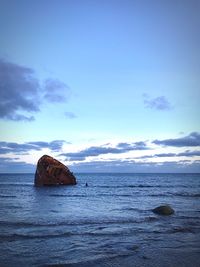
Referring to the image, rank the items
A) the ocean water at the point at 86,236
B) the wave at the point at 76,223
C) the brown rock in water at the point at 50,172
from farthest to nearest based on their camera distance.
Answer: the brown rock in water at the point at 50,172, the wave at the point at 76,223, the ocean water at the point at 86,236

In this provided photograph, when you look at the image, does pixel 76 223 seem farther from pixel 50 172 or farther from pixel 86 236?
pixel 50 172

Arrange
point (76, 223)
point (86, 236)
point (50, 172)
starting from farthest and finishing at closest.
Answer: point (50, 172) → point (76, 223) → point (86, 236)

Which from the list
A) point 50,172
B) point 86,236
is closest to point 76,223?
point 86,236

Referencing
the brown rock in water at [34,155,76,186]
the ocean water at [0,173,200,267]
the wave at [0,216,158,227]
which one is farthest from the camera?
the brown rock in water at [34,155,76,186]

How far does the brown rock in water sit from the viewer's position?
76625 millimetres

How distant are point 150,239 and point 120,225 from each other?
485 centimetres

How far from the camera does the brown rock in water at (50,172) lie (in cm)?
7662

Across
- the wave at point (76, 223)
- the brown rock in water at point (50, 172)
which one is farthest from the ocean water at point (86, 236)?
the brown rock in water at point (50, 172)

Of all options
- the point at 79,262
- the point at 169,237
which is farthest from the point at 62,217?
the point at 79,262

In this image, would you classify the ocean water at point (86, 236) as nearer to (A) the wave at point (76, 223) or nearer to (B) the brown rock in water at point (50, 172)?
(A) the wave at point (76, 223)

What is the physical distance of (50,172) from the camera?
76.8 metres

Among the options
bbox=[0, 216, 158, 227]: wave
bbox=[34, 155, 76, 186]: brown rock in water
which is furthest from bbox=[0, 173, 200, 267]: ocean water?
bbox=[34, 155, 76, 186]: brown rock in water

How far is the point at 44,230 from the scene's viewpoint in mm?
→ 19641

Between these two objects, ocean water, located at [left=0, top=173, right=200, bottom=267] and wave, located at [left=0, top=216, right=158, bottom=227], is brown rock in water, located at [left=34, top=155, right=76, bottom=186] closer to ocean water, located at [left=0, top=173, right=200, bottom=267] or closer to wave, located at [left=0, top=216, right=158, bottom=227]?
ocean water, located at [left=0, top=173, right=200, bottom=267]
